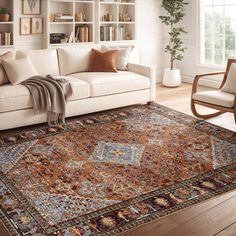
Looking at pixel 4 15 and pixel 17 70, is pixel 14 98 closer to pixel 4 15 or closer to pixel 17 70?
pixel 17 70

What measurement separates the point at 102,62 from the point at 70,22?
1.29m

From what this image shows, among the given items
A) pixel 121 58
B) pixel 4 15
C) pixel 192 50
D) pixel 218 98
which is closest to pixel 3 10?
pixel 4 15

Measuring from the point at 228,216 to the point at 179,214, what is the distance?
340mm

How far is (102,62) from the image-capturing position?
210 inches

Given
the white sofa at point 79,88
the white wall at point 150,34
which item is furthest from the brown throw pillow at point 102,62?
the white wall at point 150,34

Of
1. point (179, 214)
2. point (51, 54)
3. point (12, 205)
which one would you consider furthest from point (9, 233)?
point (51, 54)

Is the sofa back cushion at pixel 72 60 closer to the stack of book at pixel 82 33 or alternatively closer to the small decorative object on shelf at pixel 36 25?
the small decorative object on shelf at pixel 36 25

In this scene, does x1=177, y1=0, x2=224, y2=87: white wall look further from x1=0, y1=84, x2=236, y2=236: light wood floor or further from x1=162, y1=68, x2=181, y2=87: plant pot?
x1=0, y1=84, x2=236, y2=236: light wood floor

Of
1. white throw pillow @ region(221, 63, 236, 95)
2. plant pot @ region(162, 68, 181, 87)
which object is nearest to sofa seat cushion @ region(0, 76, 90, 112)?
white throw pillow @ region(221, 63, 236, 95)

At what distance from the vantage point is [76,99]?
15.5 feet

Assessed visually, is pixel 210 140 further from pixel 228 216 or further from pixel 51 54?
pixel 51 54

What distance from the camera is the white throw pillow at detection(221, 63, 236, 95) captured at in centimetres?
467

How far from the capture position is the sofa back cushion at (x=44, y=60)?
4.95 m

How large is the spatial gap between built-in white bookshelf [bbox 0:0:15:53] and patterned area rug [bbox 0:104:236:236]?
5.89ft
